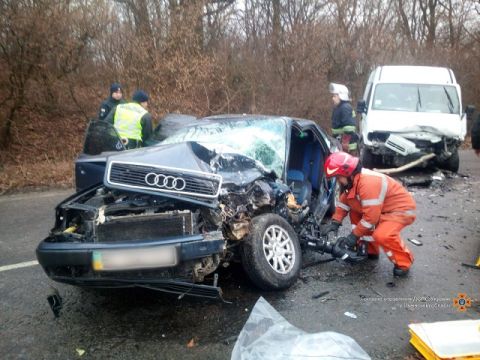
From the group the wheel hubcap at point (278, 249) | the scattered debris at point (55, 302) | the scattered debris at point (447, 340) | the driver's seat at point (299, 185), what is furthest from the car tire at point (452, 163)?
the scattered debris at point (55, 302)

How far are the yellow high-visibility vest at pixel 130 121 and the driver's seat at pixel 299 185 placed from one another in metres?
2.21

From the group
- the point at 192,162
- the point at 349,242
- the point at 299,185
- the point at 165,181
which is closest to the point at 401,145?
the point at 299,185

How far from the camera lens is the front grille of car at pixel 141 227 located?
2.98 metres

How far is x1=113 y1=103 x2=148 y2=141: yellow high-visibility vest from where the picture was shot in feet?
20.0

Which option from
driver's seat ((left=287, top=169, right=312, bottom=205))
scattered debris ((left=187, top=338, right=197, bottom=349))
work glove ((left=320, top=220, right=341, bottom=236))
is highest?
driver's seat ((left=287, top=169, right=312, bottom=205))

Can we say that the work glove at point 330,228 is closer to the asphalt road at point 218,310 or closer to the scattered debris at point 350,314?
the asphalt road at point 218,310

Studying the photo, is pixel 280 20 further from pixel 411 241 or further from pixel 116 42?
pixel 411 241

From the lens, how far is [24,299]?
3.54 m

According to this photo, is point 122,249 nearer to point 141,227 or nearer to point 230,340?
point 141,227

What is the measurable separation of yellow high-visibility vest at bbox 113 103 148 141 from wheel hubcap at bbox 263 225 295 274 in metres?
3.17

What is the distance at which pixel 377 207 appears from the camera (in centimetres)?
390

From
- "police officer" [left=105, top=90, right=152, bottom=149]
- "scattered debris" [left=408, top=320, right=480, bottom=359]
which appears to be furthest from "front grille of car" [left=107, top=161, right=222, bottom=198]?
"police officer" [left=105, top=90, right=152, bottom=149]

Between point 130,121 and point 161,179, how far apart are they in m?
3.23

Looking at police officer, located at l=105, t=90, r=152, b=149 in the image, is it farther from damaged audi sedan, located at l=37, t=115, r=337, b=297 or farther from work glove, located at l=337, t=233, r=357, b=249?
work glove, located at l=337, t=233, r=357, b=249
